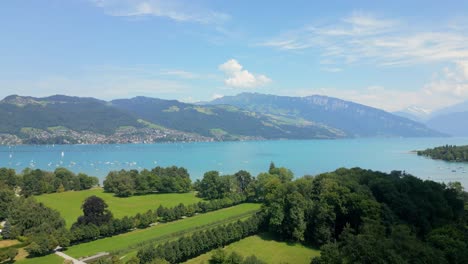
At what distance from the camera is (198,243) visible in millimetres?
29297

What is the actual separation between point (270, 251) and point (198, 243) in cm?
698

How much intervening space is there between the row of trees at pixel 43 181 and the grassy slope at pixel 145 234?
31061 mm

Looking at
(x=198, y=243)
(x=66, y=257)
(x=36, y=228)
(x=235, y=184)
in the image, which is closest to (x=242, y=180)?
(x=235, y=184)

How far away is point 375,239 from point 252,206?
27.6m

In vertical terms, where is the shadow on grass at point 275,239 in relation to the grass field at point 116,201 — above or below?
above

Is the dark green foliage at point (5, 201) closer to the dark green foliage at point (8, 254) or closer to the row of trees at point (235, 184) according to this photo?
the dark green foliage at point (8, 254)

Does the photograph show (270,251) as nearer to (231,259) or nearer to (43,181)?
(231,259)

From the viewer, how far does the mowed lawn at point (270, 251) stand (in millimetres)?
28578

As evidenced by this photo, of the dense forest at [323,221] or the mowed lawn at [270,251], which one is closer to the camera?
the dense forest at [323,221]

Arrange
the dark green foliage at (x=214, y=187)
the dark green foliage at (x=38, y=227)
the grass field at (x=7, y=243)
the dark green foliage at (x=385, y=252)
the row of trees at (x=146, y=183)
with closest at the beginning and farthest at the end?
the dark green foliage at (x=385, y=252)
the dark green foliage at (x=38, y=227)
the grass field at (x=7, y=243)
the dark green foliage at (x=214, y=187)
the row of trees at (x=146, y=183)

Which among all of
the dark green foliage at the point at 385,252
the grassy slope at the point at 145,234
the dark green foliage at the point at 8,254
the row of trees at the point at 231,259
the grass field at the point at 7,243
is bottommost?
the grass field at the point at 7,243

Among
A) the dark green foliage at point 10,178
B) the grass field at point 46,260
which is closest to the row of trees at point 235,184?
the grass field at point 46,260

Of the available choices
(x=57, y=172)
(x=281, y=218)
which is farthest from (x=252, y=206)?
(x=57, y=172)

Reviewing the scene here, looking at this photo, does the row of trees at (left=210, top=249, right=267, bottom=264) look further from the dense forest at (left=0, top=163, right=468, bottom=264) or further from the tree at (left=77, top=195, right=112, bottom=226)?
the tree at (left=77, top=195, right=112, bottom=226)
